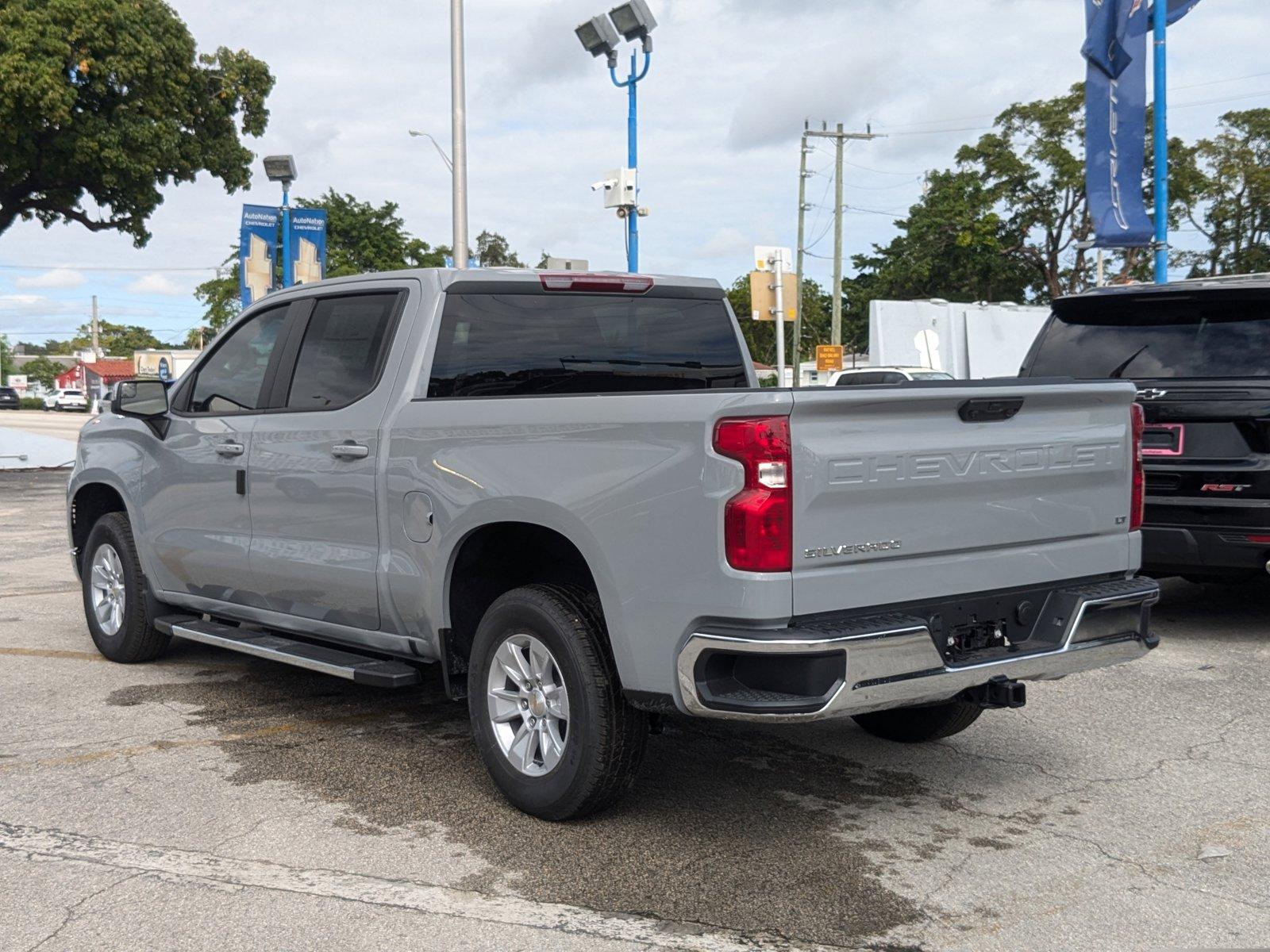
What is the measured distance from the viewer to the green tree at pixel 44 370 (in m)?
152

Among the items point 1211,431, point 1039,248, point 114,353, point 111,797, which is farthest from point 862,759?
point 114,353

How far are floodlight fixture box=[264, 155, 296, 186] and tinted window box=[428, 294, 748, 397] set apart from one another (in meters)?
22.2

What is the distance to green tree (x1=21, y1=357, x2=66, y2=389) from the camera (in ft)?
500

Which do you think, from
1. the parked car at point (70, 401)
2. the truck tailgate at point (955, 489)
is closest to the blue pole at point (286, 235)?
the truck tailgate at point (955, 489)

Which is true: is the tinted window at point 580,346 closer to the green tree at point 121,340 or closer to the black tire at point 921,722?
the black tire at point 921,722

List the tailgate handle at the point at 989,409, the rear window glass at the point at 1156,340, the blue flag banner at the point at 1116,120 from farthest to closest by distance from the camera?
the blue flag banner at the point at 1116,120 < the rear window glass at the point at 1156,340 < the tailgate handle at the point at 989,409

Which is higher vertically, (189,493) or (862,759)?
(189,493)

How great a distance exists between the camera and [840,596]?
3912mm

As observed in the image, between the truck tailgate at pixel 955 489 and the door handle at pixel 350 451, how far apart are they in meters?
2.04

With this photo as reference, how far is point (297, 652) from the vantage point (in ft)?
18.2

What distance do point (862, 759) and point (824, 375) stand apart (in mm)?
26926

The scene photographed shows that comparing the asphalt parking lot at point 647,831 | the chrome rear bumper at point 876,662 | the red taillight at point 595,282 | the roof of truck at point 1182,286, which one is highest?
the roof of truck at point 1182,286

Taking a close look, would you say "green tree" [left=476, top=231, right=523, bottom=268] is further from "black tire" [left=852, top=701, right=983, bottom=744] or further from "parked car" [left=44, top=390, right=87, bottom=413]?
"black tire" [left=852, top=701, right=983, bottom=744]

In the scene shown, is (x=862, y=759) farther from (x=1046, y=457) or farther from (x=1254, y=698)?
(x=1254, y=698)
